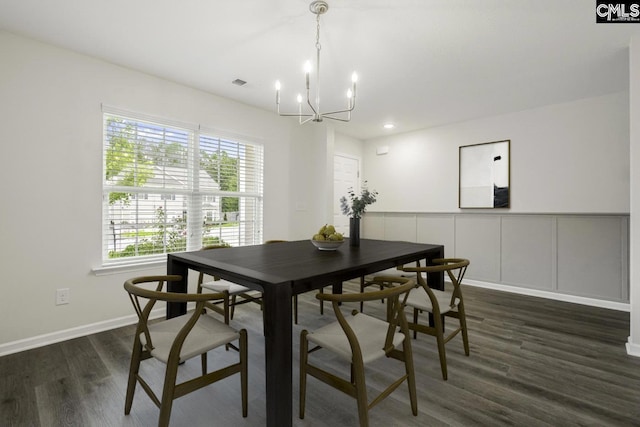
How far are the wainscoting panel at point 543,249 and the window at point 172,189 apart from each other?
9.95 ft

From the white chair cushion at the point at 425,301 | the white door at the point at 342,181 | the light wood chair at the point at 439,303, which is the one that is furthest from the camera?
the white door at the point at 342,181

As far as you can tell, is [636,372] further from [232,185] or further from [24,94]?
[24,94]

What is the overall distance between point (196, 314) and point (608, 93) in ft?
16.4

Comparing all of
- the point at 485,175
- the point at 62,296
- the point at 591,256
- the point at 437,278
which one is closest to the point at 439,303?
the point at 437,278

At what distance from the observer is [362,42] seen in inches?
98.3

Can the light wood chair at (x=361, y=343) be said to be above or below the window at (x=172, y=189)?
below

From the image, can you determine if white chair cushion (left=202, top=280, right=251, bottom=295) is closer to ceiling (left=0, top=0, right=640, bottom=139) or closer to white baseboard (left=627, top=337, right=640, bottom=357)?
ceiling (left=0, top=0, right=640, bottom=139)

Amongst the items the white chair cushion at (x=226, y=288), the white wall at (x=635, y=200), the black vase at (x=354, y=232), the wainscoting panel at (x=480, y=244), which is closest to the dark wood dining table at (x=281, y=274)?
the black vase at (x=354, y=232)

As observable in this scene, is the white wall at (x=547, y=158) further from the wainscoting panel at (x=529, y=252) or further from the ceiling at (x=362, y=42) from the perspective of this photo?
the ceiling at (x=362, y=42)

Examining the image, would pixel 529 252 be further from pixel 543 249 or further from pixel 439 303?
pixel 439 303

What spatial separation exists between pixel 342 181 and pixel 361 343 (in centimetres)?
426

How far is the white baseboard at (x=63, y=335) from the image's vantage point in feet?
7.81

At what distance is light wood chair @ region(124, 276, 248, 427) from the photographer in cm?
134

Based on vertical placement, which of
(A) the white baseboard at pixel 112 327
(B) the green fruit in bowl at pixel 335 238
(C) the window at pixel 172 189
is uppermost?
(C) the window at pixel 172 189
